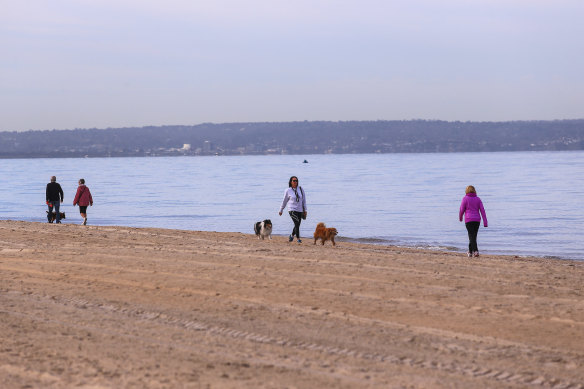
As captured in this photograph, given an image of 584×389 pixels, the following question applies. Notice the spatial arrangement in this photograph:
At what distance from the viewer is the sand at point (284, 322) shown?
6.57m

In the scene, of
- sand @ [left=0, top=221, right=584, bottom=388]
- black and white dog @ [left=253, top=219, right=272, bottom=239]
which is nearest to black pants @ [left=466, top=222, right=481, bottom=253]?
sand @ [left=0, top=221, right=584, bottom=388]

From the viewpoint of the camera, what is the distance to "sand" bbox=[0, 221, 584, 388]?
6570mm

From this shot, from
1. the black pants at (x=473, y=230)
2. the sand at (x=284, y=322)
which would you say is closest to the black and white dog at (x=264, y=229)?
the black pants at (x=473, y=230)

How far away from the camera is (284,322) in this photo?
866 centimetres

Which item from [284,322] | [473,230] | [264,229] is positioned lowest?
[264,229]

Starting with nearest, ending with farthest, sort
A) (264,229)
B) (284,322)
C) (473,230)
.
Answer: (284,322)
(473,230)
(264,229)

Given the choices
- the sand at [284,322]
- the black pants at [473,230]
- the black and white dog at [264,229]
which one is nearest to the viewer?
the sand at [284,322]

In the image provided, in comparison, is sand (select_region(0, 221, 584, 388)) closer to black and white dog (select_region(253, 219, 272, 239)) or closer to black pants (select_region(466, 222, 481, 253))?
black pants (select_region(466, 222, 481, 253))

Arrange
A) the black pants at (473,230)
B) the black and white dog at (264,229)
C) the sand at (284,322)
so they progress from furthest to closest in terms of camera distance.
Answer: the black and white dog at (264,229) < the black pants at (473,230) < the sand at (284,322)

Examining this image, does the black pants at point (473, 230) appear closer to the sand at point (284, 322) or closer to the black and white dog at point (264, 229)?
the sand at point (284, 322)

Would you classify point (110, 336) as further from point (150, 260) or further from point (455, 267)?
point (455, 267)

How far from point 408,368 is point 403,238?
74.1 ft

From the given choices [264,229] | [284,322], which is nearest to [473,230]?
[264,229]

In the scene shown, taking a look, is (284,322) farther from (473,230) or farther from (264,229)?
(264,229)
